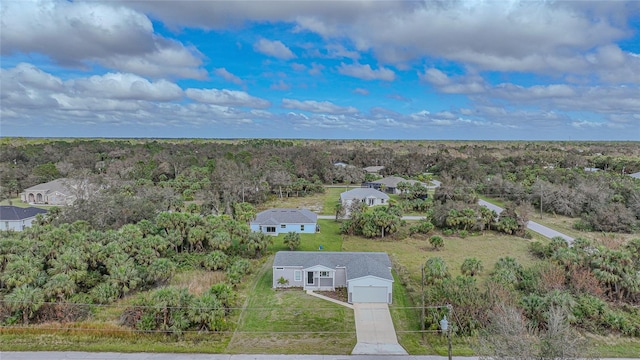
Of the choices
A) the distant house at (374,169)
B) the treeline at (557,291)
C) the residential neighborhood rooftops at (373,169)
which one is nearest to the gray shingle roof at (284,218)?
the treeline at (557,291)

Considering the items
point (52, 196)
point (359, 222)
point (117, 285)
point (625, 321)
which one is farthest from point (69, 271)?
point (52, 196)

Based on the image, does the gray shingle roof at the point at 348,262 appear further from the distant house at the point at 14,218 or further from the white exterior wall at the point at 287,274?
the distant house at the point at 14,218

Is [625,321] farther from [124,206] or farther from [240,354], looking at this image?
[124,206]

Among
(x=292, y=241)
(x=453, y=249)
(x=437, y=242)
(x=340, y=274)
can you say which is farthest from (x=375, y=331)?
(x=453, y=249)

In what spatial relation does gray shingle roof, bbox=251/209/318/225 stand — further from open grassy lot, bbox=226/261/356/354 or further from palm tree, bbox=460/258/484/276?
palm tree, bbox=460/258/484/276

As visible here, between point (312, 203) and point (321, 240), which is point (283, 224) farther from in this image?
point (312, 203)

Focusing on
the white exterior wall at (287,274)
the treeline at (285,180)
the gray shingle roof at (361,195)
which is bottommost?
the white exterior wall at (287,274)

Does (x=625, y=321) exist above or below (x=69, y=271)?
below
